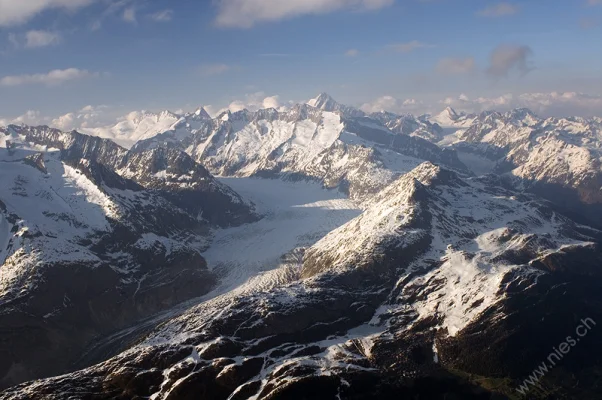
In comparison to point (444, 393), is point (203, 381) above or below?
above

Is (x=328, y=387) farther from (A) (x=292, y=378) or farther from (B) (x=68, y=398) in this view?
(B) (x=68, y=398)

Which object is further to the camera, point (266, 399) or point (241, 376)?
point (241, 376)

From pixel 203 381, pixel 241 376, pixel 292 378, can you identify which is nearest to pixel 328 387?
pixel 292 378

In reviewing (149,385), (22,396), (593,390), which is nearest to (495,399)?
(593,390)

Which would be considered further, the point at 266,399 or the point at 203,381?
the point at 203,381

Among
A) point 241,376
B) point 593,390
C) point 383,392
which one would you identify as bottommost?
point 593,390

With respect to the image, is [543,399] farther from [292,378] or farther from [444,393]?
[292,378]

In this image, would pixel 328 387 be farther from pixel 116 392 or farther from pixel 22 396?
pixel 22 396
